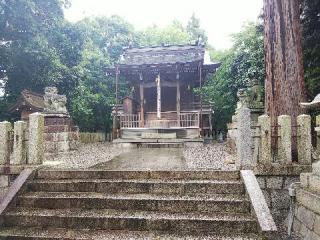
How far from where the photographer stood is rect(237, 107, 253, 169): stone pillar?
5.97 meters

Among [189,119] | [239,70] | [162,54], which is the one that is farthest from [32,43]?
[239,70]

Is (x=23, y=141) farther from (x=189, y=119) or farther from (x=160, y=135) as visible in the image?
(x=189, y=119)

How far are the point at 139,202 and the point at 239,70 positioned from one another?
14912 mm

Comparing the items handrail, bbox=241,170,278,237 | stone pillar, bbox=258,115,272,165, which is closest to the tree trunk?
stone pillar, bbox=258,115,272,165

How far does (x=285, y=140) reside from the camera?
232 inches

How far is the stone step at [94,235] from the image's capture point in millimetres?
4562

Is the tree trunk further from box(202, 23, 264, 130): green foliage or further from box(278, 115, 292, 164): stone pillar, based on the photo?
box(202, 23, 264, 130): green foliage

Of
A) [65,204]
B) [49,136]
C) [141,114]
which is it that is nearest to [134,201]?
[65,204]

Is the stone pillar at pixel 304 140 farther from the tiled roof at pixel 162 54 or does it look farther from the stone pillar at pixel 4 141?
the tiled roof at pixel 162 54

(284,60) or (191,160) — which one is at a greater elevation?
(284,60)

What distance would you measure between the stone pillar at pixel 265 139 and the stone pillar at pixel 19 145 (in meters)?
5.01

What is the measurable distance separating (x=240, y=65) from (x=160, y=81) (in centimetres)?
527

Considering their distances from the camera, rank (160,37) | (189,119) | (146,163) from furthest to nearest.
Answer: (160,37), (189,119), (146,163)

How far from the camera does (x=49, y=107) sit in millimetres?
11766
